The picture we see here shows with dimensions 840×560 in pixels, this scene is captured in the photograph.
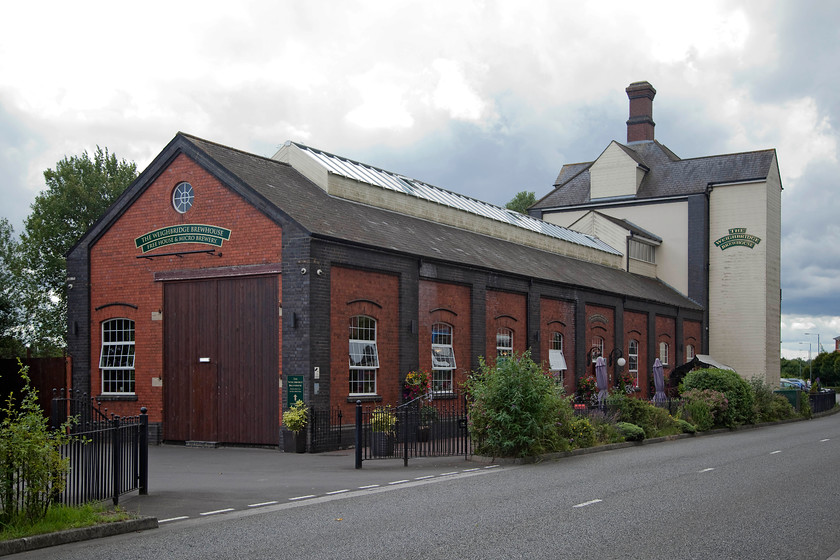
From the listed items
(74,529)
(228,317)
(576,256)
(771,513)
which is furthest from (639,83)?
(74,529)

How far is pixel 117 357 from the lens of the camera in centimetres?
2314

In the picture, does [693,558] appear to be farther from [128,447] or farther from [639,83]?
[639,83]

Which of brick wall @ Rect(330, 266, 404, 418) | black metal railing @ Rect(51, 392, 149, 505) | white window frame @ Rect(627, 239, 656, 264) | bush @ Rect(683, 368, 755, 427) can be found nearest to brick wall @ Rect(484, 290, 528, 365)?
brick wall @ Rect(330, 266, 404, 418)

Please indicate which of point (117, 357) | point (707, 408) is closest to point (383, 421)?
point (117, 357)

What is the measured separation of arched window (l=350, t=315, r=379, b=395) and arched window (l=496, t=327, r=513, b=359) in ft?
22.0

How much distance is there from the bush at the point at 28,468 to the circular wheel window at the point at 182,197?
12.8 m

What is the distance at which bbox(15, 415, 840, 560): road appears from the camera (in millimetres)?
8789

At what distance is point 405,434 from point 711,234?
35.1 m

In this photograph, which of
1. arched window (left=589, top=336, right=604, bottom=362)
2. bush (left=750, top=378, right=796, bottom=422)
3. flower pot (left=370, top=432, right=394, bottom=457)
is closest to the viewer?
flower pot (left=370, top=432, right=394, bottom=457)

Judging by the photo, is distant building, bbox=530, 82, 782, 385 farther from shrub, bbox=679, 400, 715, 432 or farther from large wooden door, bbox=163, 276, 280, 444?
large wooden door, bbox=163, 276, 280, 444

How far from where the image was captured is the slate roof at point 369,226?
21.5 metres

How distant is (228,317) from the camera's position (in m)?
21.4

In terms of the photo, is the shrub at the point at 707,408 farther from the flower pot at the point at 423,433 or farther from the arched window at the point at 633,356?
the flower pot at the point at 423,433

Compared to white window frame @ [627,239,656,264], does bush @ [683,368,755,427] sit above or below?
below
